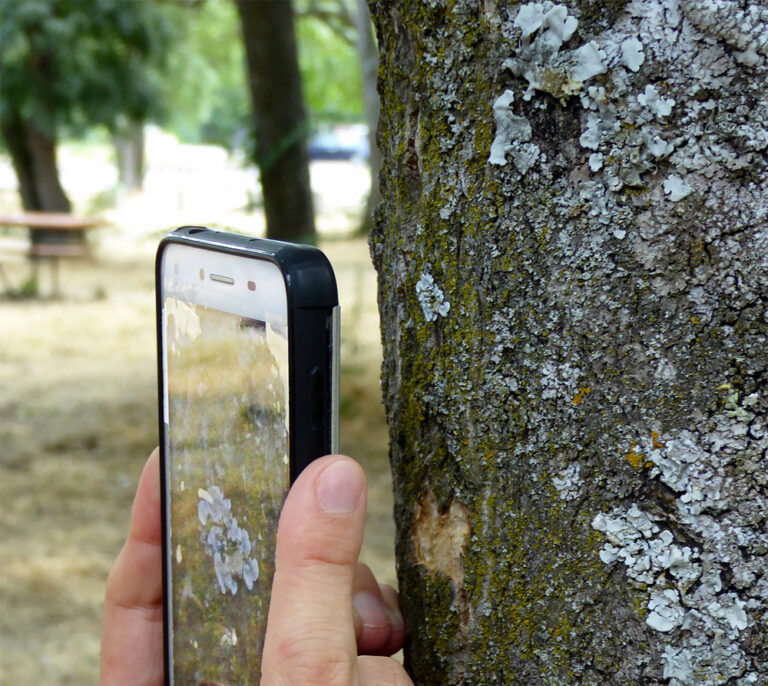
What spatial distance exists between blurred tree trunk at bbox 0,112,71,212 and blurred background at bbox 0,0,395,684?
26mm

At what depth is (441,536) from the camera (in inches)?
44.4

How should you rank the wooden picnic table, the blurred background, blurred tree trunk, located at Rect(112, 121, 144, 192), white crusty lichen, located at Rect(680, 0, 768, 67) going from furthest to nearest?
blurred tree trunk, located at Rect(112, 121, 144, 192) → the wooden picnic table → the blurred background → white crusty lichen, located at Rect(680, 0, 768, 67)

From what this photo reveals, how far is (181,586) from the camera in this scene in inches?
49.3

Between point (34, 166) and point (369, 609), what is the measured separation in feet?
47.6

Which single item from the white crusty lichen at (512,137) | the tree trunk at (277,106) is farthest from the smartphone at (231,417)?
the tree trunk at (277,106)

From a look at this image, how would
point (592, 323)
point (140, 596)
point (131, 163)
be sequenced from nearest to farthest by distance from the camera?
1. point (592, 323)
2. point (140, 596)
3. point (131, 163)

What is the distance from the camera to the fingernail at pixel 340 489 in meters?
0.91

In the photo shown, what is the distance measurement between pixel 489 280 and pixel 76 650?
3.28 metres

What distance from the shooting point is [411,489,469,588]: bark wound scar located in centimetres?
110

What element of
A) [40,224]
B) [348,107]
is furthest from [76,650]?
[348,107]

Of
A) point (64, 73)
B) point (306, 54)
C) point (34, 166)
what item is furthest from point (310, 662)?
point (306, 54)

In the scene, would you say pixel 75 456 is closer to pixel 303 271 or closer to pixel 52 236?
pixel 303 271

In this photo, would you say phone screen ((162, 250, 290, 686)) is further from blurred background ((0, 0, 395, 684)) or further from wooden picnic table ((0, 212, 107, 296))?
wooden picnic table ((0, 212, 107, 296))

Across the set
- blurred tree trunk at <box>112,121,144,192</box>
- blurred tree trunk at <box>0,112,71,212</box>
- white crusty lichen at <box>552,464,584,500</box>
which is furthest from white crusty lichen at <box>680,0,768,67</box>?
blurred tree trunk at <box>112,121,144,192</box>
